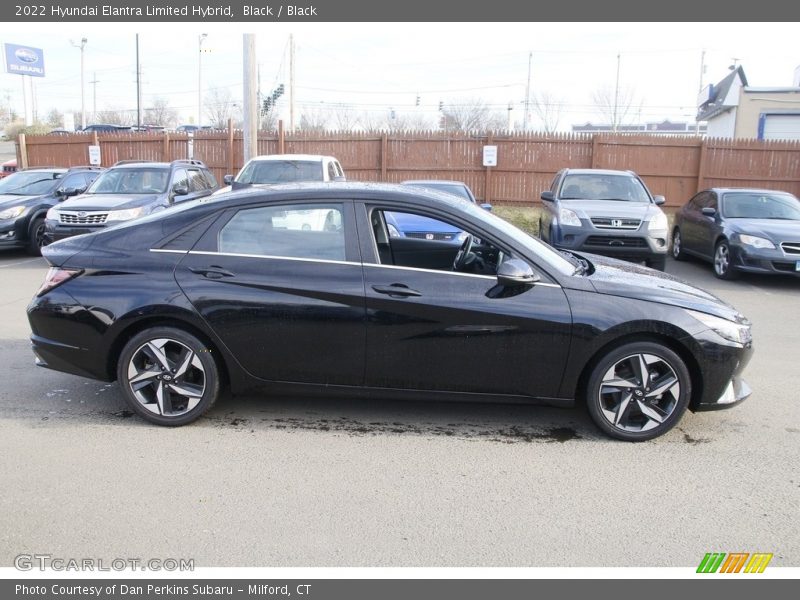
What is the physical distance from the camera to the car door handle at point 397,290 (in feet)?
14.5

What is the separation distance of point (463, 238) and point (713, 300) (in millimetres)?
2011

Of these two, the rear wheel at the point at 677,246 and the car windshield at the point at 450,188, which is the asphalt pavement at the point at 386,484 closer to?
the car windshield at the point at 450,188

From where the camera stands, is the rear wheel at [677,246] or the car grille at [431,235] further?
the rear wheel at [677,246]

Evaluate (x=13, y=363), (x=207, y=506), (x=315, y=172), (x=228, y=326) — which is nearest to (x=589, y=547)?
(x=207, y=506)

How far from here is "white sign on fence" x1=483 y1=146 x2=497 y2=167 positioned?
19.4 meters

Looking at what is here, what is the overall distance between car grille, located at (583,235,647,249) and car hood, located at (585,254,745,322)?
573cm

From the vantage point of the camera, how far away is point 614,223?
35.0 feet

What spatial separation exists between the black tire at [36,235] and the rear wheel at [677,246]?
481 inches

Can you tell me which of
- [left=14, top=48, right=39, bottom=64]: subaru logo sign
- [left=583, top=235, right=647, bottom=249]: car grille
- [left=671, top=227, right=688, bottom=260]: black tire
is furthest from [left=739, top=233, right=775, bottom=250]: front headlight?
[left=14, top=48, right=39, bottom=64]: subaru logo sign

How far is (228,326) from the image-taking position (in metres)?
4.53

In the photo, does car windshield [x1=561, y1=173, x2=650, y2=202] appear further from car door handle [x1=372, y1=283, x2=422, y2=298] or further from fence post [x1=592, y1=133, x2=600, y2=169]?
car door handle [x1=372, y1=283, x2=422, y2=298]

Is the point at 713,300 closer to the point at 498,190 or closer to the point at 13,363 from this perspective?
the point at 13,363

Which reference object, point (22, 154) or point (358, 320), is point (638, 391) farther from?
point (22, 154)

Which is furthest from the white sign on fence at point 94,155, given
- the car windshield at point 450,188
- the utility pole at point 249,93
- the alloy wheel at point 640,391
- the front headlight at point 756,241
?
the alloy wheel at point 640,391
